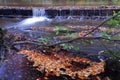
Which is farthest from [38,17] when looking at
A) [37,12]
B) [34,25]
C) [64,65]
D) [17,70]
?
[17,70]

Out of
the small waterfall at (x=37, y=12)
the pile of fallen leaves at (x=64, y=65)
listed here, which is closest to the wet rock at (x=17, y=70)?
the pile of fallen leaves at (x=64, y=65)

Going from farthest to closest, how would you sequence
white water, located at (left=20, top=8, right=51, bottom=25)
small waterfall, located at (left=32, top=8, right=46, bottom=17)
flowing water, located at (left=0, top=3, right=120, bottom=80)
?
small waterfall, located at (left=32, top=8, right=46, bottom=17) < white water, located at (left=20, top=8, right=51, bottom=25) < flowing water, located at (left=0, top=3, right=120, bottom=80)

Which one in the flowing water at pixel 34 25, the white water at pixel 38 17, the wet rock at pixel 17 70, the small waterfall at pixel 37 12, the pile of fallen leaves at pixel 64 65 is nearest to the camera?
the wet rock at pixel 17 70

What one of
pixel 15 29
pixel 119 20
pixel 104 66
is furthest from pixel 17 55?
pixel 15 29

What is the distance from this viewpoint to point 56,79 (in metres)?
6.75

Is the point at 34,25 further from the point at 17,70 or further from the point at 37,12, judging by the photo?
the point at 17,70

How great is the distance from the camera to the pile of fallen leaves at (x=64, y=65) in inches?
277

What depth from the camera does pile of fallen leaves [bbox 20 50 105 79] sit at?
704 cm

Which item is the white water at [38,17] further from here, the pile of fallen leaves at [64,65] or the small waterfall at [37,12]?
the pile of fallen leaves at [64,65]

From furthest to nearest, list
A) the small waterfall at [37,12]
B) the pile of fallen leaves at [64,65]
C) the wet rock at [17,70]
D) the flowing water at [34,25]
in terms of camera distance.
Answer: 1. the small waterfall at [37,12]
2. the flowing water at [34,25]
3. the pile of fallen leaves at [64,65]
4. the wet rock at [17,70]

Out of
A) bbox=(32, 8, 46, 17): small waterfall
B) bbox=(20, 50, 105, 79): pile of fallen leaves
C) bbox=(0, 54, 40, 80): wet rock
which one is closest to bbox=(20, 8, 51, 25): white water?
bbox=(32, 8, 46, 17): small waterfall

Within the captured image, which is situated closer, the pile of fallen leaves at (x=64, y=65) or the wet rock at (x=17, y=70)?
the wet rock at (x=17, y=70)

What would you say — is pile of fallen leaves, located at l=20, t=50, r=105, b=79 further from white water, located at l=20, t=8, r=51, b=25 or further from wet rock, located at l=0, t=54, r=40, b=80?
white water, located at l=20, t=8, r=51, b=25

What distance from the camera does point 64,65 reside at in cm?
754
